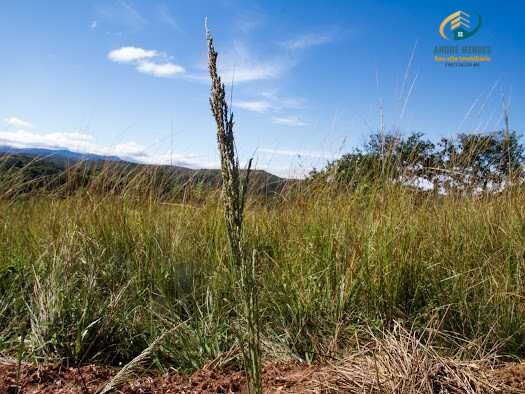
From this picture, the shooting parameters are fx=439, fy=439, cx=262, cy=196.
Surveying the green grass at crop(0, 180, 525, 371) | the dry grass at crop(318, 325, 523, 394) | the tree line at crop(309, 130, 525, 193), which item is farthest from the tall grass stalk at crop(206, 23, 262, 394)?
the tree line at crop(309, 130, 525, 193)

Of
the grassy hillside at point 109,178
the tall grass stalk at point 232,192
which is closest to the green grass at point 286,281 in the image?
the grassy hillside at point 109,178

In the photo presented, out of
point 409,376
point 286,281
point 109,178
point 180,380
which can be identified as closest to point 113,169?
point 109,178

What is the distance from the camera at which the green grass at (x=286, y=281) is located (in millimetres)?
2430

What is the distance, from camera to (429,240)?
3113 mm

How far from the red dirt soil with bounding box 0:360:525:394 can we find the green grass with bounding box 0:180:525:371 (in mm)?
140

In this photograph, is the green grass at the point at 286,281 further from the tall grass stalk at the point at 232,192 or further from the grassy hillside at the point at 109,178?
the tall grass stalk at the point at 232,192

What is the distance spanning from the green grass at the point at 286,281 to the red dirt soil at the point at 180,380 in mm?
140

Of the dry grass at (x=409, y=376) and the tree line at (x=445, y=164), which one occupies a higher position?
the tree line at (x=445, y=164)

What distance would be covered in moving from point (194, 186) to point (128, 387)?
3330mm

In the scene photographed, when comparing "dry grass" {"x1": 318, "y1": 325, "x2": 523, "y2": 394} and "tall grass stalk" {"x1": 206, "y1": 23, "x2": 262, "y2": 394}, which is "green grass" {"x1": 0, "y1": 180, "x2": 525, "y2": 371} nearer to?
"dry grass" {"x1": 318, "y1": 325, "x2": 523, "y2": 394}

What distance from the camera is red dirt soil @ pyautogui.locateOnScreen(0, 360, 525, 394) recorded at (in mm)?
1896

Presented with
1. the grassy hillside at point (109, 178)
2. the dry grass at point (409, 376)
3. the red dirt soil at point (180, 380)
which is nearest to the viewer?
the dry grass at point (409, 376)

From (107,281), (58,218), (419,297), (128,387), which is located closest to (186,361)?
(128,387)

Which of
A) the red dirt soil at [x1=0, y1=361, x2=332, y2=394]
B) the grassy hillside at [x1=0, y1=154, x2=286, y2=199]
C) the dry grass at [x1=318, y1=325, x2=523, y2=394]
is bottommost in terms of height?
the red dirt soil at [x1=0, y1=361, x2=332, y2=394]
